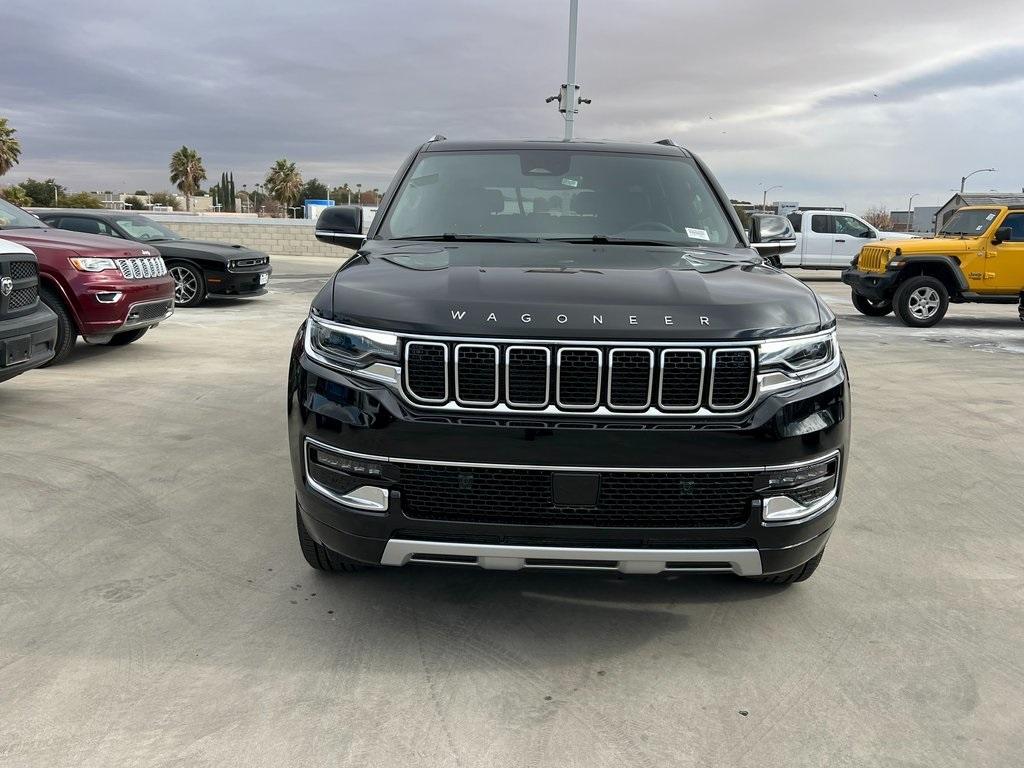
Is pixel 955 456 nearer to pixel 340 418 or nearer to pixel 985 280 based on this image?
pixel 340 418

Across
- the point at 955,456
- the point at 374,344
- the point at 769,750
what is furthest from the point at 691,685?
the point at 955,456

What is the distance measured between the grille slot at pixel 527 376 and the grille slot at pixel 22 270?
4582 mm

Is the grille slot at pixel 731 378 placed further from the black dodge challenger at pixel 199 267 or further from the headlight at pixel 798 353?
the black dodge challenger at pixel 199 267

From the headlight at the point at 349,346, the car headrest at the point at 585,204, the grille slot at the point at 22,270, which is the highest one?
the car headrest at the point at 585,204

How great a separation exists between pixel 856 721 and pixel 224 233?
28896mm

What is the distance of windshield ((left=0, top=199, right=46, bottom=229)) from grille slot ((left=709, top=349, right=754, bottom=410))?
790cm

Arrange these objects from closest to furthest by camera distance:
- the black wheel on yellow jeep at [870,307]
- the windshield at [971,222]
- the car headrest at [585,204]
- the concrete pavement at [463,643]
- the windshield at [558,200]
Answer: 1. the concrete pavement at [463,643]
2. the windshield at [558,200]
3. the car headrest at [585,204]
4. the windshield at [971,222]
5. the black wheel on yellow jeep at [870,307]

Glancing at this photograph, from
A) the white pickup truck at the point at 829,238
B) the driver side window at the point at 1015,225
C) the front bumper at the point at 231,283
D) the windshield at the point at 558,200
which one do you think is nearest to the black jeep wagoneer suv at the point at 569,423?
the windshield at the point at 558,200

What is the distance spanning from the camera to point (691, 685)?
9.31ft

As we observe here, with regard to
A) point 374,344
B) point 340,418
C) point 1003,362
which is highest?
point 374,344

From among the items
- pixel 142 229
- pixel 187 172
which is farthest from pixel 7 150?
pixel 142 229

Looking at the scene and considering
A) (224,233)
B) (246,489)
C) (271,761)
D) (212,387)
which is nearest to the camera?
(271,761)

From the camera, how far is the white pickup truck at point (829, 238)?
72.2ft

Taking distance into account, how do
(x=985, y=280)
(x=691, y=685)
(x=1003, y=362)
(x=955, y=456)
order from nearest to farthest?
(x=691, y=685)
(x=955, y=456)
(x=1003, y=362)
(x=985, y=280)
